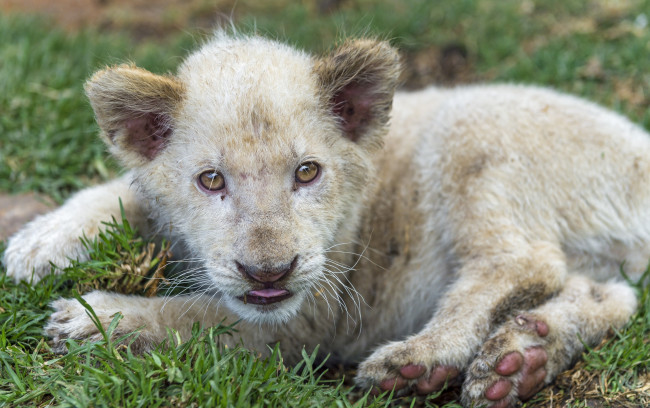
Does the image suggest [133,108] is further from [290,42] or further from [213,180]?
[290,42]

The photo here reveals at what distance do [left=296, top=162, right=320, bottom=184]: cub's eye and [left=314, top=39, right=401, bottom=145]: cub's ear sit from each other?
0.46 meters

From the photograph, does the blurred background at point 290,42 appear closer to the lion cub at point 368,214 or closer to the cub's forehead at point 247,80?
the cub's forehead at point 247,80

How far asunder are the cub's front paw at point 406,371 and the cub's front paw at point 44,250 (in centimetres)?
190

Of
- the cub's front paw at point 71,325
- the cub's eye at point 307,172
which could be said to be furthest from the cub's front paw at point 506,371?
the cub's front paw at point 71,325

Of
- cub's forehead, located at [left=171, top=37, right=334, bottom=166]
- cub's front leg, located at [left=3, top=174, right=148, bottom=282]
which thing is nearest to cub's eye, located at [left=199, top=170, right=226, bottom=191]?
cub's forehead, located at [left=171, top=37, right=334, bottom=166]

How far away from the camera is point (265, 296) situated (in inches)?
136

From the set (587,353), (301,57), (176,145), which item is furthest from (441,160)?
(176,145)

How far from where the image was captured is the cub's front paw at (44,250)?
4195 mm

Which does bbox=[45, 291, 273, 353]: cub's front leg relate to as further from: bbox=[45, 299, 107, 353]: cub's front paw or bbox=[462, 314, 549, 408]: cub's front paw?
bbox=[462, 314, 549, 408]: cub's front paw

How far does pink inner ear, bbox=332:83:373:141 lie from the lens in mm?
4121

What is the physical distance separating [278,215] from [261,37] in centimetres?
164

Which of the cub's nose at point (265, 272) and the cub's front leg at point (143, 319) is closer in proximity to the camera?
the cub's nose at point (265, 272)

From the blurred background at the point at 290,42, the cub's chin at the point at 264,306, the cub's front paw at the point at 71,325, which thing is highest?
the blurred background at the point at 290,42

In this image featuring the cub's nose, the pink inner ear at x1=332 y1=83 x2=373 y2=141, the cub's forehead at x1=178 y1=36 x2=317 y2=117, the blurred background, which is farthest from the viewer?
the blurred background
